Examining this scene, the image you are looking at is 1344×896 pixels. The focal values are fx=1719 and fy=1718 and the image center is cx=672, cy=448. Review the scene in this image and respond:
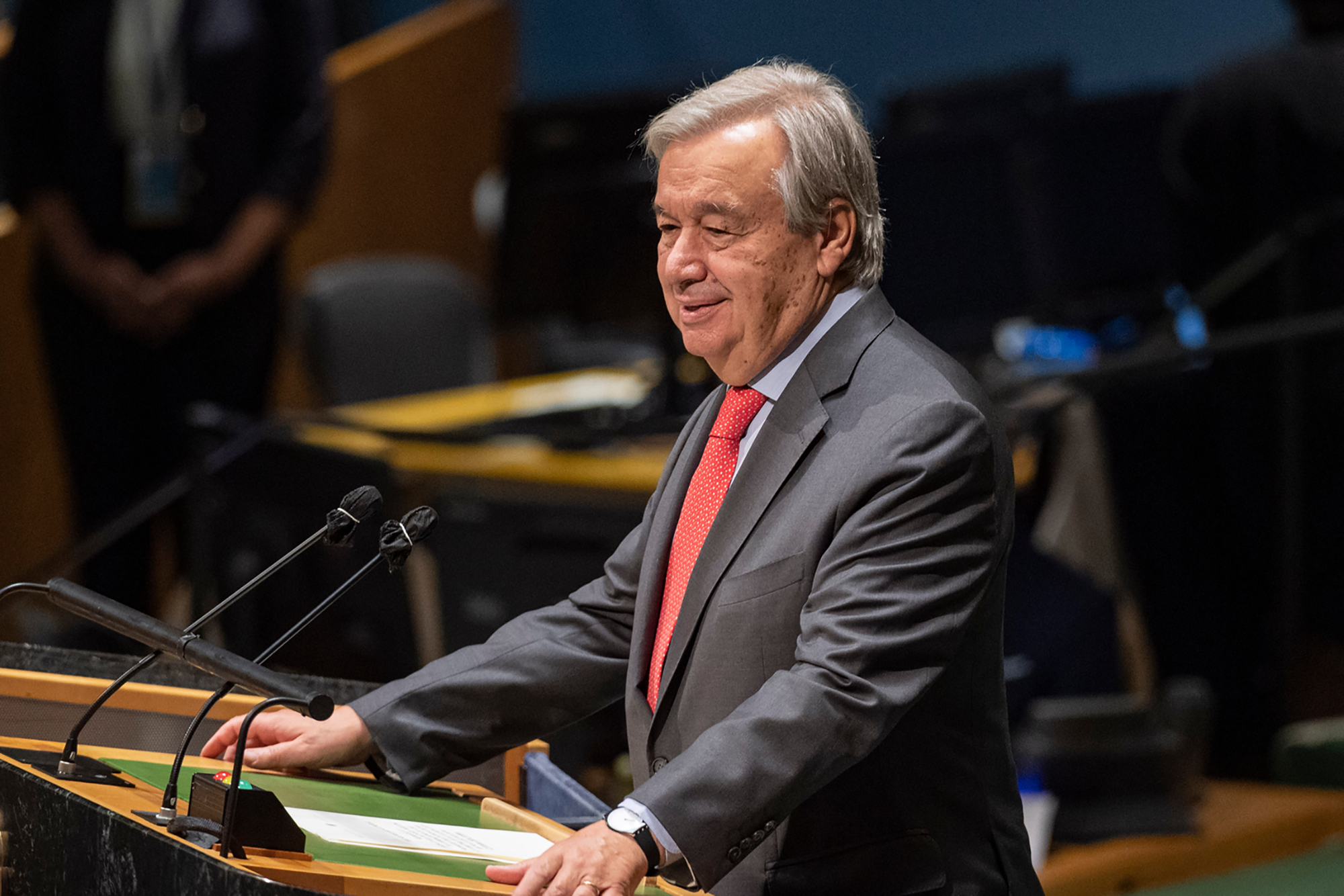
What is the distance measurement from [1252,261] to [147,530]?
3.09 m

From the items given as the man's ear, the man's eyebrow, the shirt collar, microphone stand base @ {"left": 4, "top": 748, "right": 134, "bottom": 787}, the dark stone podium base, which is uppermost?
the man's eyebrow

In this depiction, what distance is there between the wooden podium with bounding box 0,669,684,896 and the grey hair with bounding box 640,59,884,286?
0.59m

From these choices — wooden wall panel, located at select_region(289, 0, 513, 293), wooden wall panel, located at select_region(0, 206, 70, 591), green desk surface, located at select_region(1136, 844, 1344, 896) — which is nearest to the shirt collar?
green desk surface, located at select_region(1136, 844, 1344, 896)

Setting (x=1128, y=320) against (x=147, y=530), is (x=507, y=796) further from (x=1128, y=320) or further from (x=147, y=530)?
(x=1128, y=320)

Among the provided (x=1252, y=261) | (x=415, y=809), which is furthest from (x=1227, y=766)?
(x=415, y=809)

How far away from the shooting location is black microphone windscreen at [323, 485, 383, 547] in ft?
4.83

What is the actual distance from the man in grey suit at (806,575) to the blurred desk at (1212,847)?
2164 millimetres

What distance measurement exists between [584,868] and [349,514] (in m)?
0.40

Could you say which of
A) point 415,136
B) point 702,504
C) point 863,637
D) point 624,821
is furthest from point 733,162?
point 415,136

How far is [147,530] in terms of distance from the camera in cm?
489

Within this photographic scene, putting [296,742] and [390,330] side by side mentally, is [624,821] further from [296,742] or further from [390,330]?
[390,330]

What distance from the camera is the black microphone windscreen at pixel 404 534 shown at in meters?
1.47

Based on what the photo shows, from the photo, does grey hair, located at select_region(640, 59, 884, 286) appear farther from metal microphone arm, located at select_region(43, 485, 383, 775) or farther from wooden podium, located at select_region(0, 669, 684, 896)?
wooden podium, located at select_region(0, 669, 684, 896)

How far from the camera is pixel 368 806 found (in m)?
1.56
